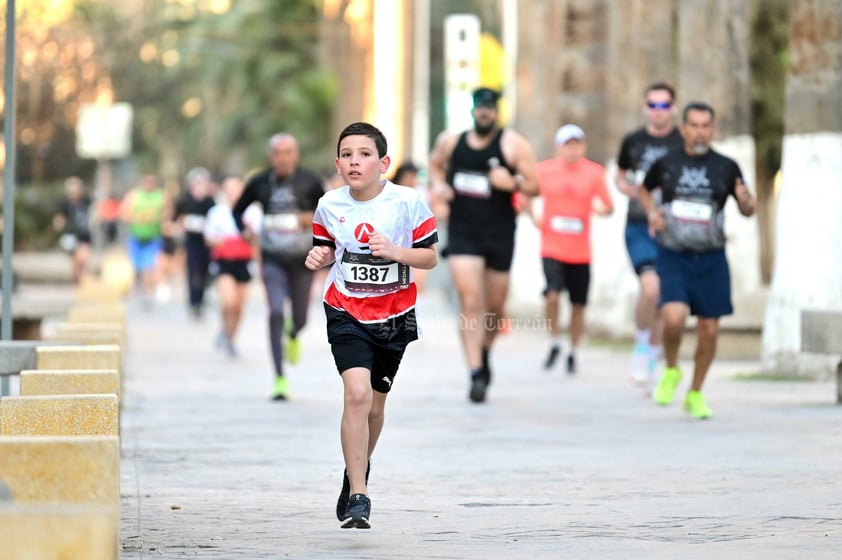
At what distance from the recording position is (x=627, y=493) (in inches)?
392

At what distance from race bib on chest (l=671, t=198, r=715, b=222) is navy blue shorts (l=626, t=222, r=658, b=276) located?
2912mm

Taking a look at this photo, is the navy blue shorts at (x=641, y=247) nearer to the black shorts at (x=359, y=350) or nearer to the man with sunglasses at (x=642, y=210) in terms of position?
the man with sunglasses at (x=642, y=210)

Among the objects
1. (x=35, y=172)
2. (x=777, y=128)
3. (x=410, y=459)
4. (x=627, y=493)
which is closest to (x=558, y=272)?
(x=410, y=459)

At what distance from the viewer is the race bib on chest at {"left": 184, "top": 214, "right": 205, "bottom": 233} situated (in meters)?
28.3

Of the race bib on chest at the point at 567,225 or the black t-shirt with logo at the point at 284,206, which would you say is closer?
the black t-shirt with logo at the point at 284,206

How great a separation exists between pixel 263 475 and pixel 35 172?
43.2 m

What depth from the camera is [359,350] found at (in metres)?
8.75

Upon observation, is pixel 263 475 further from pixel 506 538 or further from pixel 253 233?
pixel 253 233

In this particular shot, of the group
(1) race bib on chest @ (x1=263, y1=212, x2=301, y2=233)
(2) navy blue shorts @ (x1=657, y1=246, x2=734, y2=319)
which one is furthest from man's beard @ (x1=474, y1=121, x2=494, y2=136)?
(2) navy blue shorts @ (x1=657, y1=246, x2=734, y2=319)

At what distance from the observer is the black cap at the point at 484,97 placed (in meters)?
15.0

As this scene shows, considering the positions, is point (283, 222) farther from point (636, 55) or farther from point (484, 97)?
point (636, 55)

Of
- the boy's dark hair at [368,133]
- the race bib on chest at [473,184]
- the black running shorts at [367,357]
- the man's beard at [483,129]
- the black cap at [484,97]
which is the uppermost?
the black cap at [484,97]

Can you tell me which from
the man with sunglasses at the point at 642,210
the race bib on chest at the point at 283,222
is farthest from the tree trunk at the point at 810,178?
the race bib on chest at the point at 283,222

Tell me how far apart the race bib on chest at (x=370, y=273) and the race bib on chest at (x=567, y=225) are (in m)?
9.02
